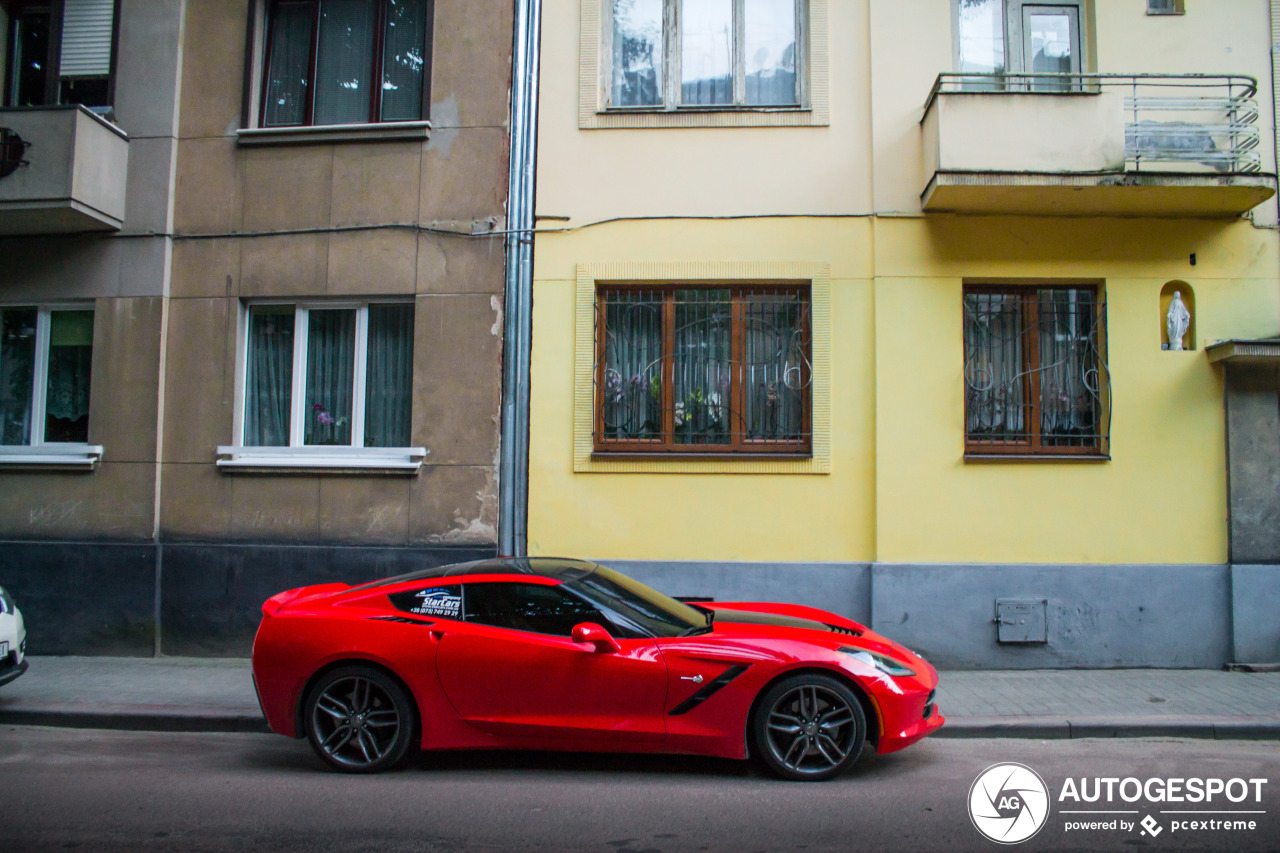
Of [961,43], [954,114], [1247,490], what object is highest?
[961,43]

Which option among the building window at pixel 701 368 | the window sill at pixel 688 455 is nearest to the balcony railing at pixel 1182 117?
the building window at pixel 701 368

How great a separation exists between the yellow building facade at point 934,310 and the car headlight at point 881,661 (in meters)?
2.97

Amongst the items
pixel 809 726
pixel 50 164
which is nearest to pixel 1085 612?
pixel 809 726

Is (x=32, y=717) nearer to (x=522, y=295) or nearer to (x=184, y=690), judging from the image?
(x=184, y=690)

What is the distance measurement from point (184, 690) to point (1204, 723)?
308 inches

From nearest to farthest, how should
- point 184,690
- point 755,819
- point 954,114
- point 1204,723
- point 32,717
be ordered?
point 755,819 < point 1204,723 < point 32,717 < point 184,690 < point 954,114

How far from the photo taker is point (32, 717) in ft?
22.4

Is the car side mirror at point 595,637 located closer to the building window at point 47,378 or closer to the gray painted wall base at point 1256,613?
the gray painted wall base at point 1256,613

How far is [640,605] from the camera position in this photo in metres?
5.73

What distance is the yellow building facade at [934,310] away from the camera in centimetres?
816

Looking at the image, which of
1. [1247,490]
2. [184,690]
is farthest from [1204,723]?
[184,690]

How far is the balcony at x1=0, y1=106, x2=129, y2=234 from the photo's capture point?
859 cm

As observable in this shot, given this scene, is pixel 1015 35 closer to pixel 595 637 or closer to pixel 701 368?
pixel 701 368

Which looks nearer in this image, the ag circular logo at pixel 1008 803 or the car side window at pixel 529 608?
the ag circular logo at pixel 1008 803
